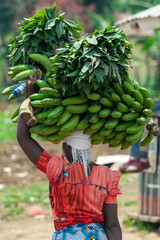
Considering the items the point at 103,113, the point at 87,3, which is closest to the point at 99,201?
the point at 103,113

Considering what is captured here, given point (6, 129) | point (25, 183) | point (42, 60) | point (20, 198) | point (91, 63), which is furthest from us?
point (6, 129)

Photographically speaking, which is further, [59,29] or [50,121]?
[59,29]

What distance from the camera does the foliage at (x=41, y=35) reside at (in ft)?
8.41

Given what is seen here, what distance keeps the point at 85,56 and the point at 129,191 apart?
4.81 metres

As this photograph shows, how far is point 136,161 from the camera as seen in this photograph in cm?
490

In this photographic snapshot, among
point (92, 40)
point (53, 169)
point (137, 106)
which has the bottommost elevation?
point (53, 169)

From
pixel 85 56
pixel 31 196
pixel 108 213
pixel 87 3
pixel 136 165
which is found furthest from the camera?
pixel 87 3

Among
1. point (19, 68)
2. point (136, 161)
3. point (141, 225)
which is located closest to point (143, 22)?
point (136, 161)

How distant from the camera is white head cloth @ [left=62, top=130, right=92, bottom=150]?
245 cm

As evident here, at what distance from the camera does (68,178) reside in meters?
2.31

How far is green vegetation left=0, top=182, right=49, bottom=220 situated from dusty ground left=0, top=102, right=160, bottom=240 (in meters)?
0.18

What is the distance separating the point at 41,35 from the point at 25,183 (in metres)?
4.82

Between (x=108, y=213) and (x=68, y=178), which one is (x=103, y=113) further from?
(x=108, y=213)

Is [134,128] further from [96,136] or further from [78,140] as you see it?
[78,140]
